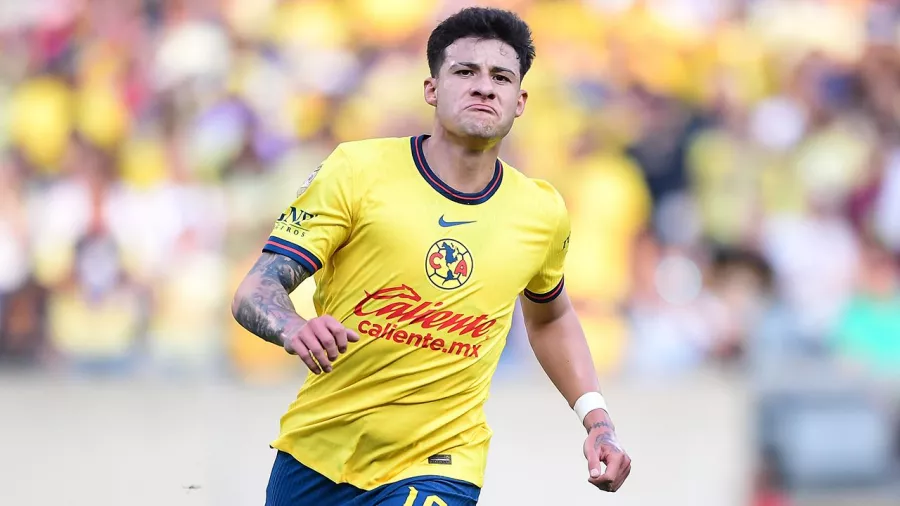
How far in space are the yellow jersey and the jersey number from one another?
0.25ft

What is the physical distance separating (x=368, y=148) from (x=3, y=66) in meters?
8.15

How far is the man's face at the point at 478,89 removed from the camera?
4.44m

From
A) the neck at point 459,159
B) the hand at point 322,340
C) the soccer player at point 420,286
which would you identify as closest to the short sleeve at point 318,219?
the soccer player at point 420,286

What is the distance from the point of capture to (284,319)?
3.81 metres

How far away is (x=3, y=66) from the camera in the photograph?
1166 cm

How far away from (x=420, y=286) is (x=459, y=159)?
18.8 inches

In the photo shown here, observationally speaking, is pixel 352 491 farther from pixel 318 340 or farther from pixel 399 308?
pixel 318 340

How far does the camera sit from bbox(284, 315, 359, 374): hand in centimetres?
352

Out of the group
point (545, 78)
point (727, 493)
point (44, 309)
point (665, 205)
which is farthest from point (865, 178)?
point (44, 309)

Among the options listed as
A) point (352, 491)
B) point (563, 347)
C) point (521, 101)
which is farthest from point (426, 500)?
point (521, 101)

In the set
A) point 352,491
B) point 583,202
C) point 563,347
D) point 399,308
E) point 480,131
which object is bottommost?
point 352,491

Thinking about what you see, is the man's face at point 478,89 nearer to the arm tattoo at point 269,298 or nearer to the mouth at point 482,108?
the mouth at point 482,108

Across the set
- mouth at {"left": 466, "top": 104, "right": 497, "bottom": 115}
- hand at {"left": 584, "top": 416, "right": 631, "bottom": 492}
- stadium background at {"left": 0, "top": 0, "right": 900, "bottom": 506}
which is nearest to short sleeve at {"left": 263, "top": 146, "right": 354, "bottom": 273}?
mouth at {"left": 466, "top": 104, "right": 497, "bottom": 115}

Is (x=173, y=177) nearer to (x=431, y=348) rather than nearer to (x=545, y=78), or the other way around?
(x=545, y=78)
